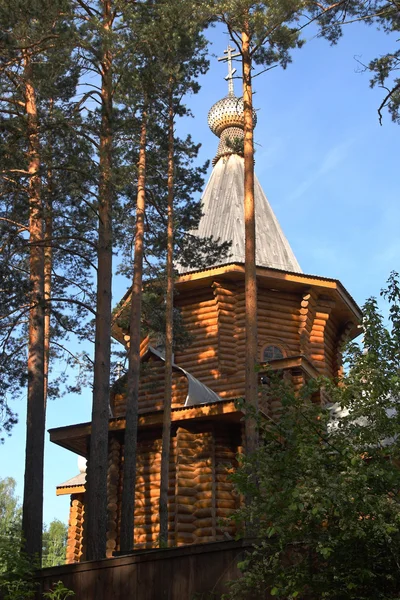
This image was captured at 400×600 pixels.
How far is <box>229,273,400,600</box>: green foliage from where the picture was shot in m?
6.33

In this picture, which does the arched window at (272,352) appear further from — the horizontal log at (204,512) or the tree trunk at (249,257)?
the tree trunk at (249,257)

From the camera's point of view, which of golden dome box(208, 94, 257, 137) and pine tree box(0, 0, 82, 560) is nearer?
pine tree box(0, 0, 82, 560)

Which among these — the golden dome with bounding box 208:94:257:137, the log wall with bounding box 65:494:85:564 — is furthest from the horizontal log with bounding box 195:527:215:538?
the golden dome with bounding box 208:94:257:137

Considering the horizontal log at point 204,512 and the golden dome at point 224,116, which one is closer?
the horizontal log at point 204,512

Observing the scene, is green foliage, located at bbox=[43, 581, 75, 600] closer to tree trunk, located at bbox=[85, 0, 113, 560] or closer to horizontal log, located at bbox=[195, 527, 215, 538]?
tree trunk, located at bbox=[85, 0, 113, 560]

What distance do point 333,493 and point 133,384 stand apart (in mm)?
8151

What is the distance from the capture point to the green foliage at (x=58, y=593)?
8.66 m

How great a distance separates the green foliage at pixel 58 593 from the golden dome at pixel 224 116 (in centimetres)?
2033

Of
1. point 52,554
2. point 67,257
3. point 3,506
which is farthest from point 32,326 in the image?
point 52,554

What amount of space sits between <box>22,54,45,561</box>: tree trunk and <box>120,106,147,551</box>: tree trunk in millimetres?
2371

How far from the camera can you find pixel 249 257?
1162 cm

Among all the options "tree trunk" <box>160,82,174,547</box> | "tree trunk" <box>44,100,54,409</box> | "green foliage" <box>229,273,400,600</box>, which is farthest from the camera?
"tree trunk" <box>160,82,174,547</box>

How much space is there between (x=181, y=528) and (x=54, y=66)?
29.4ft

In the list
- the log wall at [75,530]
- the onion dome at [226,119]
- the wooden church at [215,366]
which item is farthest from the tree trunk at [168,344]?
the onion dome at [226,119]
